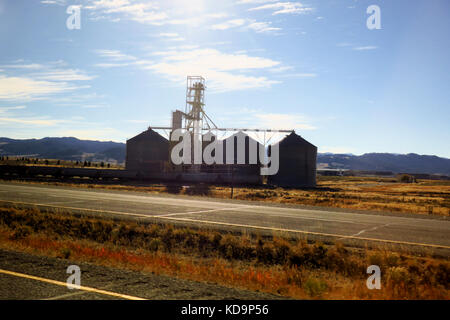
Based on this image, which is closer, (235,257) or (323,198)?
(235,257)

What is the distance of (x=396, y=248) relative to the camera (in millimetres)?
11422

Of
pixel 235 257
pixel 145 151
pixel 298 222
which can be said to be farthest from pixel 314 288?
pixel 145 151

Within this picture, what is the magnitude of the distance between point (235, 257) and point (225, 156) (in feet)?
158

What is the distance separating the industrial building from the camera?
5381cm

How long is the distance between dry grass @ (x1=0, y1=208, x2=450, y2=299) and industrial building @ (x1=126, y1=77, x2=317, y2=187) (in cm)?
3561

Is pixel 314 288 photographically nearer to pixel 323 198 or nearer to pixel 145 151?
pixel 323 198

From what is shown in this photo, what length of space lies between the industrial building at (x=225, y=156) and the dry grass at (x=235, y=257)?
35610mm

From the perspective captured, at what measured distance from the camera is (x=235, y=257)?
11578 mm
